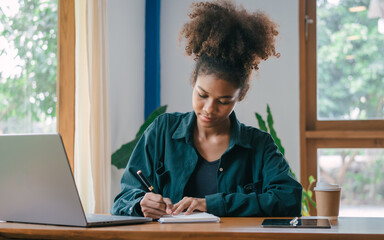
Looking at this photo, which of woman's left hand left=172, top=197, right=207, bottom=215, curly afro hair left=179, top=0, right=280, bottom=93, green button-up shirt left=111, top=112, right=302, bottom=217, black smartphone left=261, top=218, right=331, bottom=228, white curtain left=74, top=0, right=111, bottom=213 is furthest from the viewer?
white curtain left=74, top=0, right=111, bottom=213

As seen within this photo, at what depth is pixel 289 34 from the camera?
3965 millimetres

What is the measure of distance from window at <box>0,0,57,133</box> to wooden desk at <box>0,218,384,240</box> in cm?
146

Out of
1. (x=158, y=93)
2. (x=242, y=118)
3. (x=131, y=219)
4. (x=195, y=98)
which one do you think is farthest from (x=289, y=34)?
(x=131, y=219)

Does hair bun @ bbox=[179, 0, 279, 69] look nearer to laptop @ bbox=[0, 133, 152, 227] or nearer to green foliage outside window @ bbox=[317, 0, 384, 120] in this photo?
laptop @ bbox=[0, 133, 152, 227]

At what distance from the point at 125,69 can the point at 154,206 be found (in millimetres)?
2294

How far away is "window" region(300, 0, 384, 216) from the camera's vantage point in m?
3.93

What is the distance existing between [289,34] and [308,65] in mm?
275

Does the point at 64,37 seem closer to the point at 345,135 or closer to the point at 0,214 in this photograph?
the point at 0,214

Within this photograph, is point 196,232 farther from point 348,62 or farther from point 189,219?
point 348,62

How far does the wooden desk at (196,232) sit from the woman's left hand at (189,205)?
0.14m

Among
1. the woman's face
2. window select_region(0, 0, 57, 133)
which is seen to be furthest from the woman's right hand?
window select_region(0, 0, 57, 133)

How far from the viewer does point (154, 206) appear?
1.53 m

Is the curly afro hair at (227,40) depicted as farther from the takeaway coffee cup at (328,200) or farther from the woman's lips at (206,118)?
the takeaway coffee cup at (328,200)

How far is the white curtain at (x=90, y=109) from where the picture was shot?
2943 millimetres
